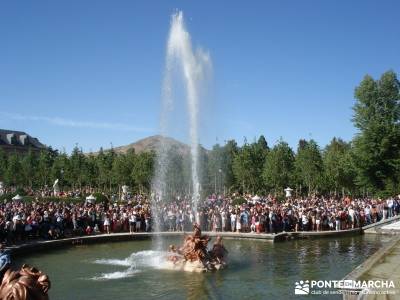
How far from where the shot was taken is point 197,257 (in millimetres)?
18922

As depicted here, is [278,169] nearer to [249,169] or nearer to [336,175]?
[249,169]

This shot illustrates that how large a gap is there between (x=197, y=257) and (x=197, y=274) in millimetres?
850

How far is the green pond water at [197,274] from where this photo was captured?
49.8 ft

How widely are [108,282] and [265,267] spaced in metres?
6.34

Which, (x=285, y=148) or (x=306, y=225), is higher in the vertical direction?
(x=285, y=148)

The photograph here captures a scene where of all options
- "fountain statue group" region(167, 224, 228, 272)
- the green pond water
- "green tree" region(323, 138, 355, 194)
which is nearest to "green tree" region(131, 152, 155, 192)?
"green tree" region(323, 138, 355, 194)

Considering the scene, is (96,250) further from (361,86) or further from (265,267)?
(361,86)

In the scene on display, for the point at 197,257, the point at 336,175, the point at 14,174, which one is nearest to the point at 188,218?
the point at 197,257

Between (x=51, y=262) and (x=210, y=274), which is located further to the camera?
(x=51, y=262)

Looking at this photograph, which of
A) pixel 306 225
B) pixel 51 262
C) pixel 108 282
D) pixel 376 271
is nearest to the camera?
pixel 376 271

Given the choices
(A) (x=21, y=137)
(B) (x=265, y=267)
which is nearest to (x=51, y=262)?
(B) (x=265, y=267)

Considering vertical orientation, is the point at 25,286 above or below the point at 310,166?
below

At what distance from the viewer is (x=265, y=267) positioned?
62.6 ft

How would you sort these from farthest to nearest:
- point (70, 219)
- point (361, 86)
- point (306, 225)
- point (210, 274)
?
point (361, 86) → point (306, 225) → point (70, 219) → point (210, 274)
